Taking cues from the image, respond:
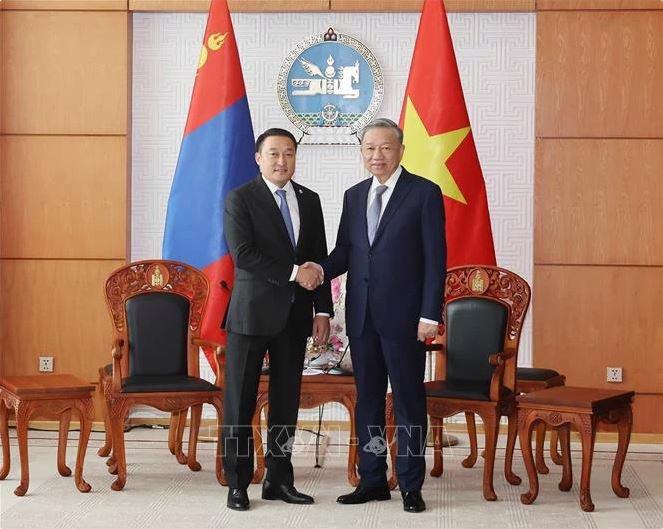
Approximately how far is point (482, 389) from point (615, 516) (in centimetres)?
76

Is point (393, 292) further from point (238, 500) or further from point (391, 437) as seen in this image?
point (238, 500)

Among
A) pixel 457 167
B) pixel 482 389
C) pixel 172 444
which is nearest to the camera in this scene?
pixel 482 389

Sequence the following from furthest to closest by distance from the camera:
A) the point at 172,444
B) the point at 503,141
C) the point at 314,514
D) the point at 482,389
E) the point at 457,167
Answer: the point at 503,141 → the point at 457,167 → the point at 172,444 → the point at 482,389 → the point at 314,514

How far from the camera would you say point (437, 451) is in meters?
4.72

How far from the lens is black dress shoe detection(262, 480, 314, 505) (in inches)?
159

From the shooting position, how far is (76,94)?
19.4 ft

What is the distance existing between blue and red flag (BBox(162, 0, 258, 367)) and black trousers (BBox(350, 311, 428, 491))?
168 cm

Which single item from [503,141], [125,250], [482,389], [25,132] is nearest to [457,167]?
[503,141]

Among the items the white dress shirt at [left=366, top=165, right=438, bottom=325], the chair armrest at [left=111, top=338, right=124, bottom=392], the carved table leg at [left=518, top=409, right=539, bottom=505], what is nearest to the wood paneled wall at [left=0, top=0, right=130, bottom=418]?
the chair armrest at [left=111, top=338, right=124, bottom=392]

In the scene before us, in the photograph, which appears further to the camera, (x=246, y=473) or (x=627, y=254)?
(x=627, y=254)

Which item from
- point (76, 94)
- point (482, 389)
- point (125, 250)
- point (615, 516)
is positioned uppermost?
point (76, 94)

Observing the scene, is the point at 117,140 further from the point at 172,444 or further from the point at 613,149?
the point at 613,149

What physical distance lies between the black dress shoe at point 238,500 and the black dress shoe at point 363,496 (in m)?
0.39

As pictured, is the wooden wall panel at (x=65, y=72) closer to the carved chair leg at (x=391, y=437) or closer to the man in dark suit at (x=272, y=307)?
the man in dark suit at (x=272, y=307)
